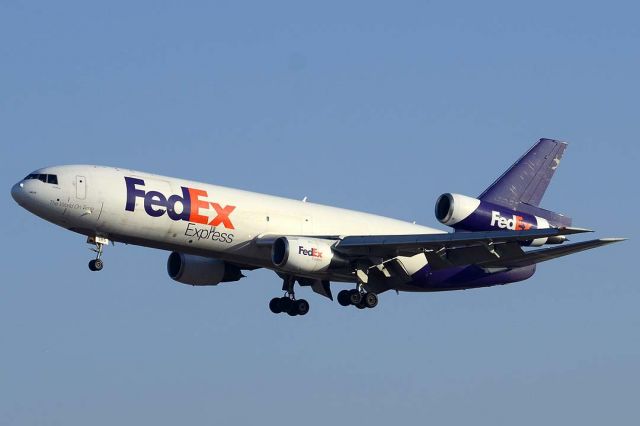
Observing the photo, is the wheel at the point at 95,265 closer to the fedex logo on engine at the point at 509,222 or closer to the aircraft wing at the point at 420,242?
the aircraft wing at the point at 420,242

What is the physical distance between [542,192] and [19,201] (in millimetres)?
25899

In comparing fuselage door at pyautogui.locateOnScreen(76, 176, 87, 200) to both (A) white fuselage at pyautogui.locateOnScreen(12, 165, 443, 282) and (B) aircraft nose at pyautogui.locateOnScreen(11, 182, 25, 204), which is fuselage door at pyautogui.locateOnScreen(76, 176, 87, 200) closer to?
(A) white fuselage at pyautogui.locateOnScreen(12, 165, 443, 282)

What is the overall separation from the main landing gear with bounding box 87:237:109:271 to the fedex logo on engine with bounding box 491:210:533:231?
1821 centimetres

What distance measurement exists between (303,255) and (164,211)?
20.8 feet

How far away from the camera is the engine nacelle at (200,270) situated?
233ft

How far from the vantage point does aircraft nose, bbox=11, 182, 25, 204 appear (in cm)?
6247

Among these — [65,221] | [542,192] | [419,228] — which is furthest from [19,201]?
[542,192]

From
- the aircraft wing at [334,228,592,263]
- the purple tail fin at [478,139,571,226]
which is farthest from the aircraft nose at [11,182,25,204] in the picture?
the purple tail fin at [478,139,571,226]

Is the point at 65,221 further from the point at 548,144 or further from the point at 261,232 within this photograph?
the point at 548,144

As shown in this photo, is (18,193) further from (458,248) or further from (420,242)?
(458,248)

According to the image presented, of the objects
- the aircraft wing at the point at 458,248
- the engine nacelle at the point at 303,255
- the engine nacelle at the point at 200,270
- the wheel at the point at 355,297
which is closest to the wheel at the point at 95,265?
the engine nacelle at the point at 303,255

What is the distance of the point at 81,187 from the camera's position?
62250 millimetres

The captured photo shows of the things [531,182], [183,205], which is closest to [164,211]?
[183,205]

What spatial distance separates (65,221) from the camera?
205ft
